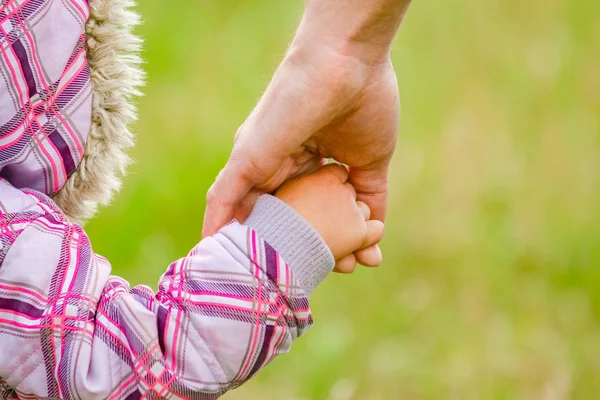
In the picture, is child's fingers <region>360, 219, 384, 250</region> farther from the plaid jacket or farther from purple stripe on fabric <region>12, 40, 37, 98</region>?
purple stripe on fabric <region>12, 40, 37, 98</region>

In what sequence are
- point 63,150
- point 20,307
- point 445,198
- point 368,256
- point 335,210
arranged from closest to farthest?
point 20,307 < point 63,150 < point 335,210 < point 368,256 < point 445,198

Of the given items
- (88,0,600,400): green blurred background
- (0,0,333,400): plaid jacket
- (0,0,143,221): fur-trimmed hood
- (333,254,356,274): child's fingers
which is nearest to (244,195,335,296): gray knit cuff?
(0,0,333,400): plaid jacket

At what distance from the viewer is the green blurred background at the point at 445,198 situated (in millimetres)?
2418

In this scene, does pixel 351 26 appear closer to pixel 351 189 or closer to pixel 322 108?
pixel 322 108

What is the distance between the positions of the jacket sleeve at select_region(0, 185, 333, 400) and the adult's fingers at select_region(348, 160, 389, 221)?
0.26 metres

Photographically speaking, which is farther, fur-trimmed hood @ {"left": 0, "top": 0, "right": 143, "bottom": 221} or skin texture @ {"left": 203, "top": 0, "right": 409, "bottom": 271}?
skin texture @ {"left": 203, "top": 0, "right": 409, "bottom": 271}

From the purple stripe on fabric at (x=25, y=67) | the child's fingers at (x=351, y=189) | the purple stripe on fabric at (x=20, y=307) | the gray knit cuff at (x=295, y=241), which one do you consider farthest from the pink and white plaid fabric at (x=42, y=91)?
the child's fingers at (x=351, y=189)

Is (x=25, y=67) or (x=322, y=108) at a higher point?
(x=25, y=67)

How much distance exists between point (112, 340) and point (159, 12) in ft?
10.1

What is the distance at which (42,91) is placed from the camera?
1198 mm

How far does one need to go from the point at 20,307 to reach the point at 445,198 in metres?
2.14

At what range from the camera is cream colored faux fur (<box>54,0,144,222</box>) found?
4.16 ft

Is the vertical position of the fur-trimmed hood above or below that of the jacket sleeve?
above

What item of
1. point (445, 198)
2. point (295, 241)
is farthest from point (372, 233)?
point (445, 198)
